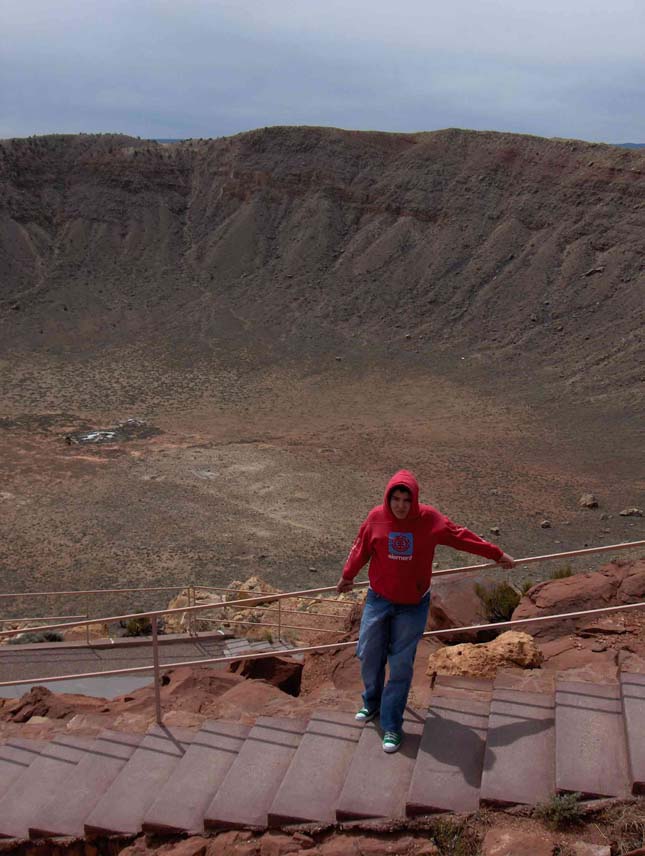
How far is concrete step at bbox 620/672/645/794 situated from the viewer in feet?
13.3

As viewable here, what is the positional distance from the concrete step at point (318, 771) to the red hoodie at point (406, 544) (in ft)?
2.69

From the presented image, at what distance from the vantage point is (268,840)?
4191mm

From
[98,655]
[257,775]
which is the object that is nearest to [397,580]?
[257,775]

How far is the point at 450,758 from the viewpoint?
4.52 m

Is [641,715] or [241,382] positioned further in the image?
[241,382]

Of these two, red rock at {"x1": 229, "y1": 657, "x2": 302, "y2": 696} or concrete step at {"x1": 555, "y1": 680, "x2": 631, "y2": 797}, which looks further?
red rock at {"x1": 229, "y1": 657, "x2": 302, "y2": 696}

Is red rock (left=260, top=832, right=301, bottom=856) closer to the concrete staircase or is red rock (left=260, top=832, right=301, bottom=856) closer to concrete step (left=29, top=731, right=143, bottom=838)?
the concrete staircase

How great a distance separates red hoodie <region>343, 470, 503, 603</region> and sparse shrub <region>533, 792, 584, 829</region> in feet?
4.61

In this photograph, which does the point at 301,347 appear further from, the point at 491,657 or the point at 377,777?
the point at 377,777

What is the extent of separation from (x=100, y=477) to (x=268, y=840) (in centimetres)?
2303

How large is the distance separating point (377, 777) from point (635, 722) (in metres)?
1.38

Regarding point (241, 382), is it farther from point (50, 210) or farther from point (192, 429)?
point (50, 210)

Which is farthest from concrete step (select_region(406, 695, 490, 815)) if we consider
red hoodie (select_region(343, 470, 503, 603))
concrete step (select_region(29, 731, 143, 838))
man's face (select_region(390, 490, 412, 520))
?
concrete step (select_region(29, 731, 143, 838))

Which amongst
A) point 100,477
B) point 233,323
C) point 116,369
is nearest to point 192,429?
point 100,477
